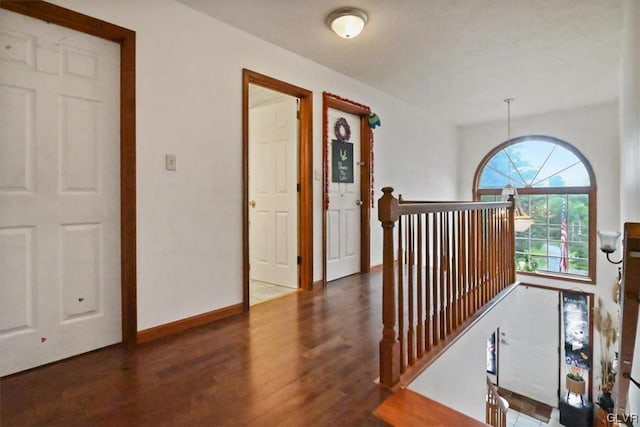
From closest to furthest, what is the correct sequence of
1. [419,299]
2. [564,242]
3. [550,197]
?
[419,299] < [564,242] < [550,197]

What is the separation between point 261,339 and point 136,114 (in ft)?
5.31

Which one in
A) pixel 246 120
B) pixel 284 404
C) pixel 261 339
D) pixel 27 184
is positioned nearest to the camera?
pixel 284 404

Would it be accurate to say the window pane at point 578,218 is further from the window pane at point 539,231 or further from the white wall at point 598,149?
the window pane at point 539,231

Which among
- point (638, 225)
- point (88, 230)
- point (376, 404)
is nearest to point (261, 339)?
point (376, 404)

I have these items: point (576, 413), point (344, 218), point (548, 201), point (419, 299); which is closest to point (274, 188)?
point (344, 218)

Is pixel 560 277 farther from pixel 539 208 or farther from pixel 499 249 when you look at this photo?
pixel 499 249

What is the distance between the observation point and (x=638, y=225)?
749 mm

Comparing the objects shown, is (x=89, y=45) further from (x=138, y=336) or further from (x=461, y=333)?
(x=461, y=333)

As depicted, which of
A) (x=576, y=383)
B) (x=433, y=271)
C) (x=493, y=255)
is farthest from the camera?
(x=576, y=383)

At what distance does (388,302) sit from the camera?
175 centimetres

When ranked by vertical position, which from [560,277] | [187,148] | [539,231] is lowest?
[560,277]

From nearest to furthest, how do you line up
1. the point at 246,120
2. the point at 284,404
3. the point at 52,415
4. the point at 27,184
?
the point at 52,415
the point at 284,404
the point at 27,184
the point at 246,120

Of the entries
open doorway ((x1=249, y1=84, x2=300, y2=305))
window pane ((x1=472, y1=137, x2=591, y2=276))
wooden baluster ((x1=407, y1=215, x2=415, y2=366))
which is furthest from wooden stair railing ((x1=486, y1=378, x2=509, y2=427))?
window pane ((x1=472, y1=137, x2=591, y2=276))

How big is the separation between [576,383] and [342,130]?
522 centimetres
